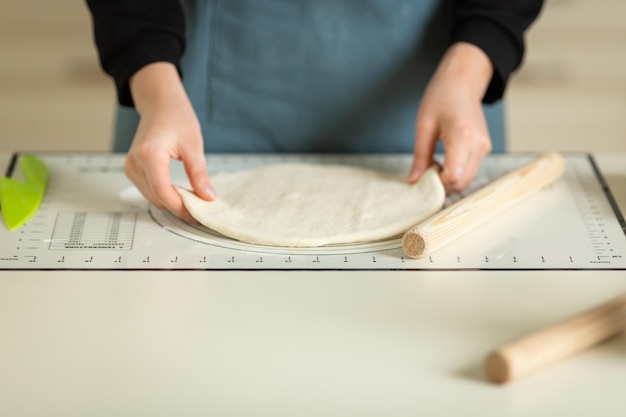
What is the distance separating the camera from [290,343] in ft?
2.16

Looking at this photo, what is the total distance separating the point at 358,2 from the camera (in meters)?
1.09

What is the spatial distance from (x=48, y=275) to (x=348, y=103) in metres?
0.52

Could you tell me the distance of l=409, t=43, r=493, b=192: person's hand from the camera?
35.8 inches

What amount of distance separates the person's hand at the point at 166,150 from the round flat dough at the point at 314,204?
0.02 m

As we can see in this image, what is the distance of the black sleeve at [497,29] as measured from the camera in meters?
1.04

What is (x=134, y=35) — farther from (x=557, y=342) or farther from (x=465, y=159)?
(x=557, y=342)

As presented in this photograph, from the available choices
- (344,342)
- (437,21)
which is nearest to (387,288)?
(344,342)

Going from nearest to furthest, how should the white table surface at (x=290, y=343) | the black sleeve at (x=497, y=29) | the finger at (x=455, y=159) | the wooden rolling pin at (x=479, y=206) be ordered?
the white table surface at (x=290, y=343)
the wooden rolling pin at (x=479, y=206)
the finger at (x=455, y=159)
the black sleeve at (x=497, y=29)

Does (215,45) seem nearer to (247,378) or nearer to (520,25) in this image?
(520,25)

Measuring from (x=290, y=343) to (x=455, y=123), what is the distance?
38 centimetres

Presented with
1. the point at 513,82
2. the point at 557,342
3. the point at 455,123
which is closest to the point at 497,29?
the point at 455,123

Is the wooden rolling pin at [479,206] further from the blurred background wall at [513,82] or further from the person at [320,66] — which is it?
the blurred background wall at [513,82]

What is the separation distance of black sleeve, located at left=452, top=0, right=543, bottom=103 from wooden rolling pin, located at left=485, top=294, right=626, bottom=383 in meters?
0.46

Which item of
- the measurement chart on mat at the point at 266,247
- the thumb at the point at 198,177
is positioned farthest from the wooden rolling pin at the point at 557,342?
the thumb at the point at 198,177
